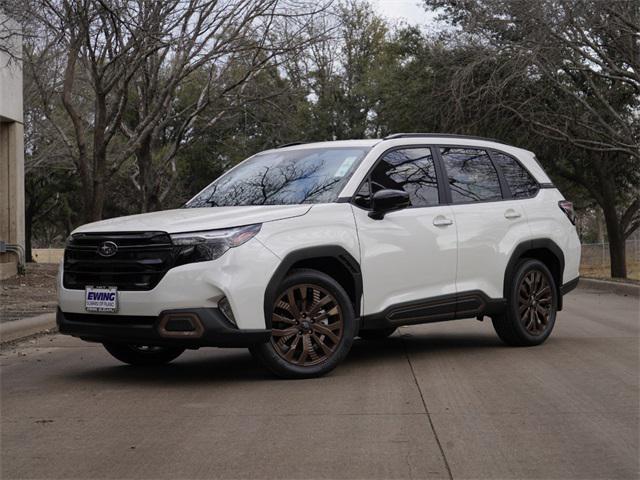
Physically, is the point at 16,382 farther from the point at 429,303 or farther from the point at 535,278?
the point at 535,278

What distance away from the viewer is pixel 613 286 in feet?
67.3

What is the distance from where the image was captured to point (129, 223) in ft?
25.0

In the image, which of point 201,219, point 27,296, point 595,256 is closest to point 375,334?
point 201,219

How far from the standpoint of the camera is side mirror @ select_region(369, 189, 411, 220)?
26.4 ft

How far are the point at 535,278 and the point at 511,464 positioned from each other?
15.7 ft

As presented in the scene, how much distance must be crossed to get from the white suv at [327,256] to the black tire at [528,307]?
1 cm

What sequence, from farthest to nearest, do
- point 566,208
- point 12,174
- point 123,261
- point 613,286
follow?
point 12,174
point 613,286
point 566,208
point 123,261

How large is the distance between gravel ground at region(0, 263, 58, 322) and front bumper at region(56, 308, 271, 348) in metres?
A: 5.16

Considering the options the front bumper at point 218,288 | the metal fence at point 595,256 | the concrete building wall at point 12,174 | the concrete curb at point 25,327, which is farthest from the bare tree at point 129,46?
the metal fence at point 595,256

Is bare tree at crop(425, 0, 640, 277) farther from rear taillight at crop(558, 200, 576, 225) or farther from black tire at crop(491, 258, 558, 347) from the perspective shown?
black tire at crop(491, 258, 558, 347)

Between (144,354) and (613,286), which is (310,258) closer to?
(144,354)

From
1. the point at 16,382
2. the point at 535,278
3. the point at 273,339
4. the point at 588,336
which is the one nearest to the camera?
the point at 273,339

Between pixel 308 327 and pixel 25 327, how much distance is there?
5.15 meters

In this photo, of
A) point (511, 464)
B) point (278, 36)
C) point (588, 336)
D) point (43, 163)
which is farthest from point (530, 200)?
point (43, 163)
